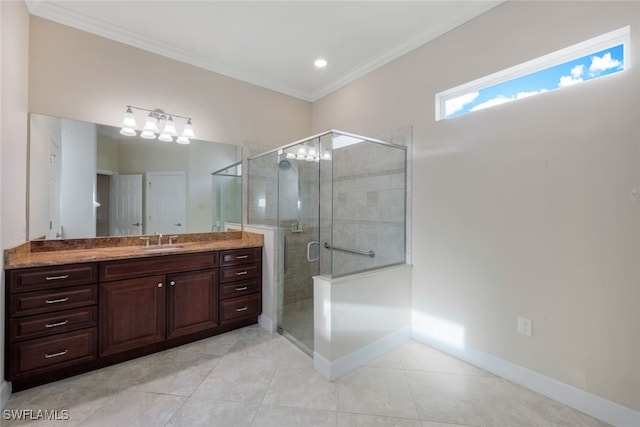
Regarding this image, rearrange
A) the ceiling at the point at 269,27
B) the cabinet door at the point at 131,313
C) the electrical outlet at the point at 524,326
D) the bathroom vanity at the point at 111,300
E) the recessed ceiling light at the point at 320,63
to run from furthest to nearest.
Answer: the recessed ceiling light at the point at 320,63 → the ceiling at the point at 269,27 → the cabinet door at the point at 131,313 → the electrical outlet at the point at 524,326 → the bathroom vanity at the point at 111,300

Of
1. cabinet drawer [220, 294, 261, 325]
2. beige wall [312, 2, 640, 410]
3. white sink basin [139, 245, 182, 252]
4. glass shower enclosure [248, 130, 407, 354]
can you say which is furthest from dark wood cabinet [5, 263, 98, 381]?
beige wall [312, 2, 640, 410]

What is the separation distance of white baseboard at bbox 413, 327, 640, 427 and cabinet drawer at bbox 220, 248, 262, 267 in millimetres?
1999

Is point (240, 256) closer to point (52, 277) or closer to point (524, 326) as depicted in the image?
point (52, 277)

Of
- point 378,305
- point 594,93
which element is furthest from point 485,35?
point 378,305

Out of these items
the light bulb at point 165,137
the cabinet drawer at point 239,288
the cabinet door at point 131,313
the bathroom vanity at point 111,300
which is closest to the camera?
the bathroom vanity at point 111,300

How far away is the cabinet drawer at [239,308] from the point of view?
262 centimetres

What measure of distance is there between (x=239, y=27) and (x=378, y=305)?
281 centimetres

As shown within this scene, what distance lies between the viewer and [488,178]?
208 cm

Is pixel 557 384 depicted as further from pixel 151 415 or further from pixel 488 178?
pixel 151 415

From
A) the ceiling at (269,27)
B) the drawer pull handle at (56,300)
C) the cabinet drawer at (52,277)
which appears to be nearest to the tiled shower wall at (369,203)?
the ceiling at (269,27)

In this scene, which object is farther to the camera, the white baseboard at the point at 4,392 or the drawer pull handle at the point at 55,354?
the drawer pull handle at the point at 55,354

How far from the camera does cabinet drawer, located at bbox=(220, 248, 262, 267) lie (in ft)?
8.63

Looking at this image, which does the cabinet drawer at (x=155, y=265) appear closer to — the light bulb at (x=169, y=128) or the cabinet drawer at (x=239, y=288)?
the cabinet drawer at (x=239, y=288)

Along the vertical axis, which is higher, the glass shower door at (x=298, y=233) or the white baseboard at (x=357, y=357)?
the glass shower door at (x=298, y=233)
